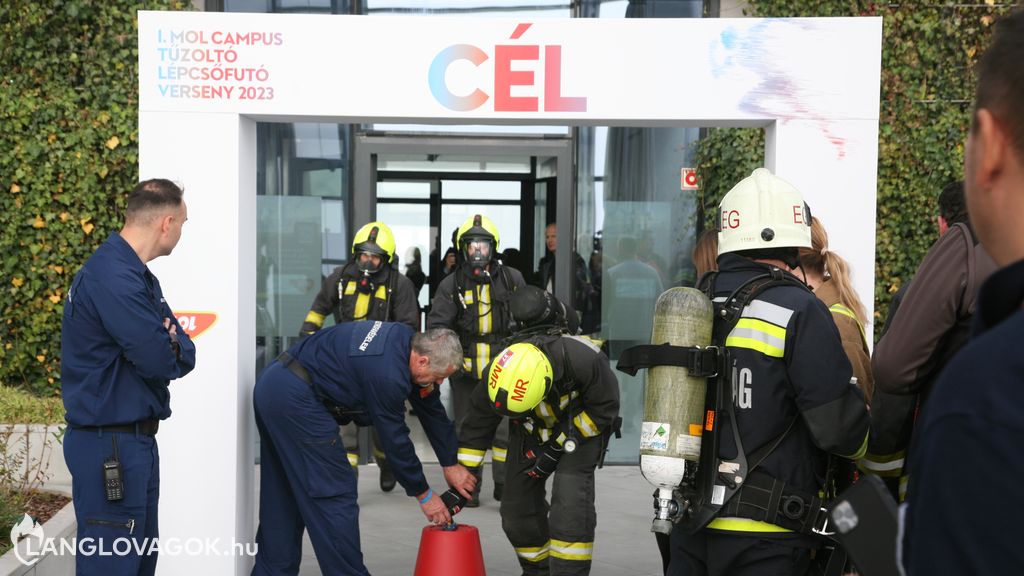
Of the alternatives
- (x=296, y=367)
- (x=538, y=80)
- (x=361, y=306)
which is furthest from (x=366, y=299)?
(x=538, y=80)

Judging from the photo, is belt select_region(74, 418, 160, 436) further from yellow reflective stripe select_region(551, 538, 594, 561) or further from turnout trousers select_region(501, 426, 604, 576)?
yellow reflective stripe select_region(551, 538, 594, 561)

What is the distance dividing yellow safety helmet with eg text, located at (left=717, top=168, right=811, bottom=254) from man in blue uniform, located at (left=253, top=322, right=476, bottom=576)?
193cm

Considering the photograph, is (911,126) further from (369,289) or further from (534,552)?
(534,552)

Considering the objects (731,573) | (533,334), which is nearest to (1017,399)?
(731,573)

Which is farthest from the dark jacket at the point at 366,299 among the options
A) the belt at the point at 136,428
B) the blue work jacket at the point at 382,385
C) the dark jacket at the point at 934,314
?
the dark jacket at the point at 934,314

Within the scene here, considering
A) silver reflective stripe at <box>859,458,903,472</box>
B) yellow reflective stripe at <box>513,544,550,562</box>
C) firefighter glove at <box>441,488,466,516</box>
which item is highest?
silver reflective stripe at <box>859,458,903,472</box>

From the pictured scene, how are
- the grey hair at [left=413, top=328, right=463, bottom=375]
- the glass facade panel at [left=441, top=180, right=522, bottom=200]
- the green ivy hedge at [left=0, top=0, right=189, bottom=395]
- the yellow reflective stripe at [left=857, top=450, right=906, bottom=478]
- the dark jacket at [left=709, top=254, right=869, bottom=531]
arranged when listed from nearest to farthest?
the dark jacket at [left=709, top=254, right=869, bottom=531] < the yellow reflective stripe at [left=857, top=450, right=906, bottom=478] < the grey hair at [left=413, top=328, right=463, bottom=375] < the green ivy hedge at [left=0, top=0, right=189, bottom=395] < the glass facade panel at [left=441, top=180, right=522, bottom=200]

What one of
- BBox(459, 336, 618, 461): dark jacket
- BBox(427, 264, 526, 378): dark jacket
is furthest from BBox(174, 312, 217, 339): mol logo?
BBox(427, 264, 526, 378): dark jacket

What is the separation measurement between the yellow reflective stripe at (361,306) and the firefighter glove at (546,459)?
3.07 metres

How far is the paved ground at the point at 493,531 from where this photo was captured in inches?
252

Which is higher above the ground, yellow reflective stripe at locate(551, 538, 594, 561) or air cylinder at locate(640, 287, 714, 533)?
air cylinder at locate(640, 287, 714, 533)

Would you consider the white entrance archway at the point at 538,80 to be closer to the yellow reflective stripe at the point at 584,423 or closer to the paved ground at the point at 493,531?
the yellow reflective stripe at the point at 584,423

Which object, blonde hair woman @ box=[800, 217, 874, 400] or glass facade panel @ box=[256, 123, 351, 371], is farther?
glass facade panel @ box=[256, 123, 351, 371]

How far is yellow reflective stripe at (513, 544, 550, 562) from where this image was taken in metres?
5.38
